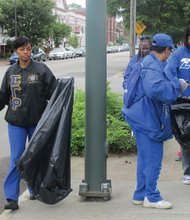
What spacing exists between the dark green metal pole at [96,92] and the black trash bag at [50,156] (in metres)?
0.34

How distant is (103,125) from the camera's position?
4848 millimetres

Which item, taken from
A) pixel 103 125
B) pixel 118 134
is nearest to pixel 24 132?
pixel 103 125

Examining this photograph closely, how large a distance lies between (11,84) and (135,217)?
1769mm

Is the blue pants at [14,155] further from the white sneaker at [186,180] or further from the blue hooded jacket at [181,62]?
the white sneaker at [186,180]

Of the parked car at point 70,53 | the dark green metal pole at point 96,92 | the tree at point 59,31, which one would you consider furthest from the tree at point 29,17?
the dark green metal pole at point 96,92

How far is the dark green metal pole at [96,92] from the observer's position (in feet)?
15.7

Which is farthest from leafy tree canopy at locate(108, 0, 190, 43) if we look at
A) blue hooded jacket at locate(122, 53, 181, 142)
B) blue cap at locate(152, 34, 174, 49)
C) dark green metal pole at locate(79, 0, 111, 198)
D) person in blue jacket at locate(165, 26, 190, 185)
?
blue hooded jacket at locate(122, 53, 181, 142)

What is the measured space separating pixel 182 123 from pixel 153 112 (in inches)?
27.5

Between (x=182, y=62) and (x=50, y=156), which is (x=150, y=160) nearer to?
(x=50, y=156)

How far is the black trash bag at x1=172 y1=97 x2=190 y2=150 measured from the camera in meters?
4.96

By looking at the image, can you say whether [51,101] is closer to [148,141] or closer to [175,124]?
[148,141]

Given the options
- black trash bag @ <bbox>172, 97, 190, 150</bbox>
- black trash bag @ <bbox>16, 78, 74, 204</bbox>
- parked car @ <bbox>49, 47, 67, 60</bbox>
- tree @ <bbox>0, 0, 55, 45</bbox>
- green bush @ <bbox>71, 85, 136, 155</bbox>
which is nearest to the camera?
black trash bag @ <bbox>16, 78, 74, 204</bbox>

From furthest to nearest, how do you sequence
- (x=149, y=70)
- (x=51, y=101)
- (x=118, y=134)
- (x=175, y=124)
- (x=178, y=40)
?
1. (x=178, y=40)
2. (x=118, y=134)
3. (x=175, y=124)
4. (x=51, y=101)
5. (x=149, y=70)

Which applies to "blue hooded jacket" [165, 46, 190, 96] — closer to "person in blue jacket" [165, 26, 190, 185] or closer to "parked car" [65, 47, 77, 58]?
"person in blue jacket" [165, 26, 190, 185]
